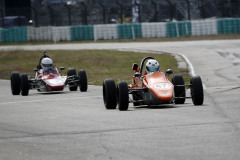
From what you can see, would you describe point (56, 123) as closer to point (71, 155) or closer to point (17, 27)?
point (71, 155)

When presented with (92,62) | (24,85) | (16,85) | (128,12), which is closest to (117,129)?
(24,85)

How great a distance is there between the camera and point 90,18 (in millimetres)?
55594

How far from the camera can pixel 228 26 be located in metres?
46.5

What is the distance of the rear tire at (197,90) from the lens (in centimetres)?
1383

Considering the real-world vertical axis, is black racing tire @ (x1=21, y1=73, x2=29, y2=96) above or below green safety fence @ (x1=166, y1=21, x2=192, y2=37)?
below

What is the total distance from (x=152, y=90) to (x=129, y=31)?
3742 centimetres

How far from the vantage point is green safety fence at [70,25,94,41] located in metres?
52.8

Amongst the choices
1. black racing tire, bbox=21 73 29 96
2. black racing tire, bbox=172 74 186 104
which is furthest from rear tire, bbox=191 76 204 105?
black racing tire, bbox=21 73 29 96

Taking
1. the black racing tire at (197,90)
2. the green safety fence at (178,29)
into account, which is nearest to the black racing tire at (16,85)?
the black racing tire at (197,90)

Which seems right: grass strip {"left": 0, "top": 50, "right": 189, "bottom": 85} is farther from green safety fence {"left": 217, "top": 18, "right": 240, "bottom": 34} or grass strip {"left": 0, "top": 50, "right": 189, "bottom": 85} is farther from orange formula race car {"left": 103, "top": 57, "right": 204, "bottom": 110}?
green safety fence {"left": 217, "top": 18, "right": 240, "bottom": 34}

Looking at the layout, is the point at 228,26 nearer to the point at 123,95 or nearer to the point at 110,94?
the point at 110,94

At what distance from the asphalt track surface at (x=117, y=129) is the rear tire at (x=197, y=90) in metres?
0.22

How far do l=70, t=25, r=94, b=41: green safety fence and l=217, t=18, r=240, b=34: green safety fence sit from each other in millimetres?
10949

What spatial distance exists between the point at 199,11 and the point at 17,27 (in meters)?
16.3
